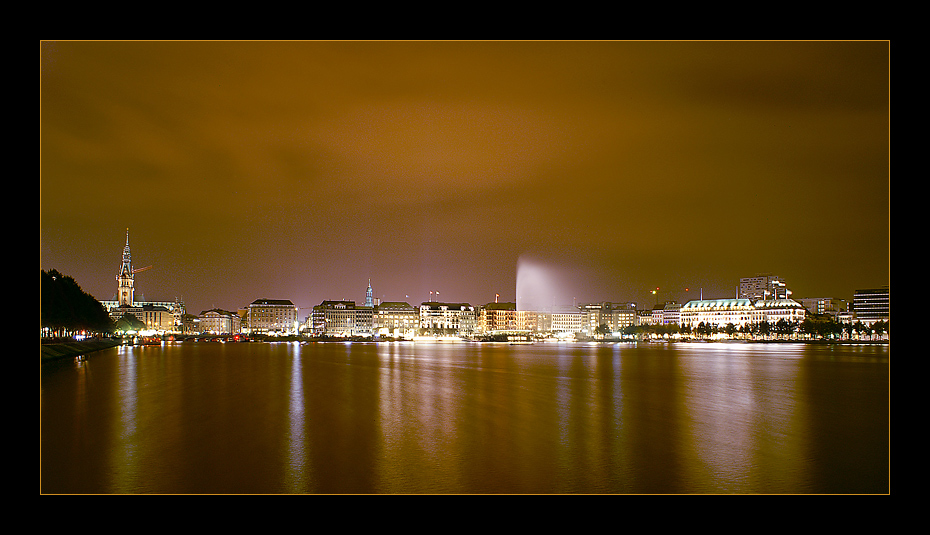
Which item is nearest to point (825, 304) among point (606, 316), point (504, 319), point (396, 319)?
point (606, 316)

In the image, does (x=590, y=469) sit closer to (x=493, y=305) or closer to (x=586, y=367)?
(x=586, y=367)

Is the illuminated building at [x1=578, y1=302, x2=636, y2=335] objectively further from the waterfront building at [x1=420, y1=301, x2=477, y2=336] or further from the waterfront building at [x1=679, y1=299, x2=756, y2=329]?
the waterfront building at [x1=420, y1=301, x2=477, y2=336]

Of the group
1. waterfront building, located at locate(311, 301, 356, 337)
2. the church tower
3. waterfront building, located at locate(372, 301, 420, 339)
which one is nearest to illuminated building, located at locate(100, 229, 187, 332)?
the church tower

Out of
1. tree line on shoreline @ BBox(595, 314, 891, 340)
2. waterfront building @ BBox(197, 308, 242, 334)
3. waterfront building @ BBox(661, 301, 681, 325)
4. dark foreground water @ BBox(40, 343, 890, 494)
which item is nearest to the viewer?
dark foreground water @ BBox(40, 343, 890, 494)

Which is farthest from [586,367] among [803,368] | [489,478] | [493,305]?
[493,305]

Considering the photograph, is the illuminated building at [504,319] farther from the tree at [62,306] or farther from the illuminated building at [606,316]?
the tree at [62,306]

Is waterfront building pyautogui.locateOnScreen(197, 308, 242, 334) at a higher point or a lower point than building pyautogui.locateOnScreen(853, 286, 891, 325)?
lower

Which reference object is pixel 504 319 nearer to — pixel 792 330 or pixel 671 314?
pixel 671 314
